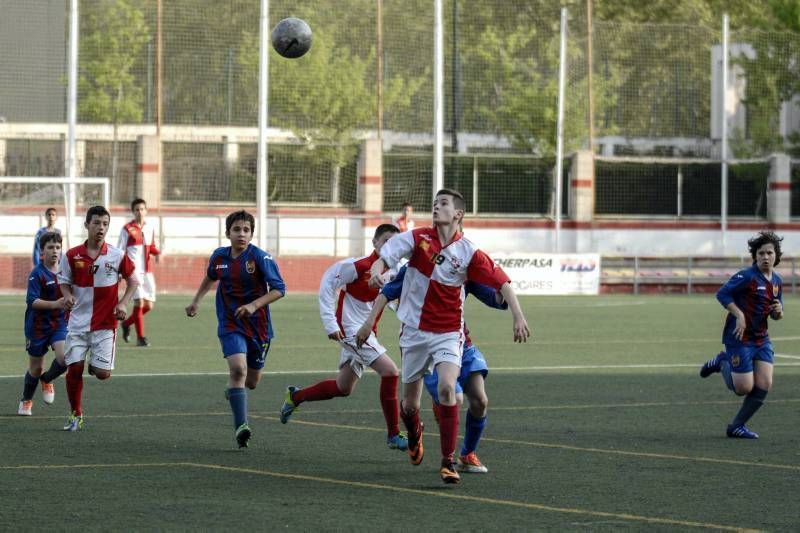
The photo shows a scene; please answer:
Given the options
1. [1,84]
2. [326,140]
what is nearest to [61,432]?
[1,84]

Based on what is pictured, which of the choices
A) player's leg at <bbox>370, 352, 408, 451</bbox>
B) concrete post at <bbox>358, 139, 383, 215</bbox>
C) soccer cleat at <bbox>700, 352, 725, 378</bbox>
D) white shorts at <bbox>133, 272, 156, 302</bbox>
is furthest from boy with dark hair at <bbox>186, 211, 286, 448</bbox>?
concrete post at <bbox>358, 139, 383, 215</bbox>

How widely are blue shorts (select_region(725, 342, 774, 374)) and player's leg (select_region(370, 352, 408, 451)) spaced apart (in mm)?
2971

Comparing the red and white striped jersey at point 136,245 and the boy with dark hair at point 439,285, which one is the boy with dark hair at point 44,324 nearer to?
the boy with dark hair at point 439,285

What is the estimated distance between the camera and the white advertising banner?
37.0m

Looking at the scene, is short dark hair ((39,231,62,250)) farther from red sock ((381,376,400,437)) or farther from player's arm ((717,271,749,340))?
player's arm ((717,271,749,340))

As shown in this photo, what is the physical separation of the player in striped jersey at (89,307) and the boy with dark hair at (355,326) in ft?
5.87

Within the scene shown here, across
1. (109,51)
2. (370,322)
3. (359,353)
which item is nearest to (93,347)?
(359,353)

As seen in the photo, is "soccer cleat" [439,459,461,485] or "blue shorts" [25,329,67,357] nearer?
"soccer cleat" [439,459,461,485]

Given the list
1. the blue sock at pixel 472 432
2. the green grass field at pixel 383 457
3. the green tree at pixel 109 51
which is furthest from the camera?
the green tree at pixel 109 51

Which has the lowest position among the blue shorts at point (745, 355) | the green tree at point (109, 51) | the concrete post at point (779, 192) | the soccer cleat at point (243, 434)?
the soccer cleat at point (243, 434)

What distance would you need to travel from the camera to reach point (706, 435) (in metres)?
11.8

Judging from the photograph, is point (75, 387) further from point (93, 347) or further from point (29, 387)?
point (29, 387)

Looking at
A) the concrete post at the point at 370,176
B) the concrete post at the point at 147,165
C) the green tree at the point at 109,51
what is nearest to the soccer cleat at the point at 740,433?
the concrete post at the point at 147,165

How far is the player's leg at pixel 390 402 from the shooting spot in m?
10.7
